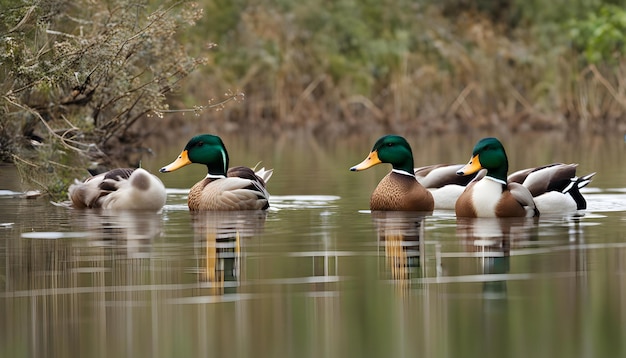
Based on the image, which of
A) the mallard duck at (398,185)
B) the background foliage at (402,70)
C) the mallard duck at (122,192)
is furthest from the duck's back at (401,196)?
the background foliage at (402,70)

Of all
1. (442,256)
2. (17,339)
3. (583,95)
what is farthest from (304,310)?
(583,95)

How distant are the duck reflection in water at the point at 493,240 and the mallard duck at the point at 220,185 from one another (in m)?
2.12

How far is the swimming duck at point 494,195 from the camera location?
13.1 m

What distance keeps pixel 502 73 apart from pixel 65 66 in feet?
74.9

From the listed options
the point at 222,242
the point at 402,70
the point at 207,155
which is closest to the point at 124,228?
the point at 222,242

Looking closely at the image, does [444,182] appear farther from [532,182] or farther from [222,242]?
[222,242]

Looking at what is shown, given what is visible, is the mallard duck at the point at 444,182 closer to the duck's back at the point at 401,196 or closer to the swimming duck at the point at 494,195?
the duck's back at the point at 401,196

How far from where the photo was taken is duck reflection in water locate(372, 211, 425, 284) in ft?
31.5

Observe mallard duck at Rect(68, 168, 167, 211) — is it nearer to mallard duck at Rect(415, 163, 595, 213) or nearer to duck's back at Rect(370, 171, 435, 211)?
duck's back at Rect(370, 171, 435, 211)

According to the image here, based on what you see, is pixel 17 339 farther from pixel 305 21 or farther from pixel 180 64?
pixel 305 21

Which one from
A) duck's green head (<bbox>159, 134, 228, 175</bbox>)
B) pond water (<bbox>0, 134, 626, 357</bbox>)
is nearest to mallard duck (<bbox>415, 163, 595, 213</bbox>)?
pond water (<bbox>0, 134, 626, 357</bbox>)

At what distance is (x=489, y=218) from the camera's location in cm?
1308

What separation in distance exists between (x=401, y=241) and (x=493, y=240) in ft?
2.34

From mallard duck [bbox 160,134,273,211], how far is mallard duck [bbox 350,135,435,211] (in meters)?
1.14
